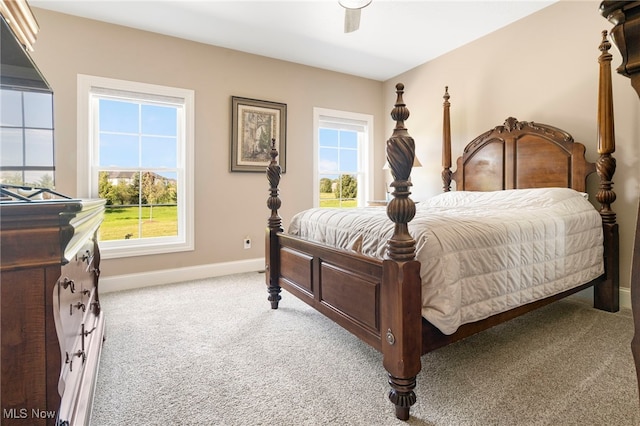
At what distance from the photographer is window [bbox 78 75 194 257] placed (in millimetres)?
3045

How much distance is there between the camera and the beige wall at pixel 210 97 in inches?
113

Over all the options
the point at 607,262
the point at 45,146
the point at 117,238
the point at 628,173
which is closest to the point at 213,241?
the point at 117,238

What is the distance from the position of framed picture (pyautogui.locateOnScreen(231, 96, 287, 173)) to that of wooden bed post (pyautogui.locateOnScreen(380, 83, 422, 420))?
2.69 m

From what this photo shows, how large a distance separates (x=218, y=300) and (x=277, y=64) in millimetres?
2915

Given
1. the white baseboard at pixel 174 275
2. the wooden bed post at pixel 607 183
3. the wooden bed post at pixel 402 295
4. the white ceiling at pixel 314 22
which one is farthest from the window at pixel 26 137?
the wooden bed post at pixel 607 183

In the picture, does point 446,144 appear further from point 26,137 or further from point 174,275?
point 26,137

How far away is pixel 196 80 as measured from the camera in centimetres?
346

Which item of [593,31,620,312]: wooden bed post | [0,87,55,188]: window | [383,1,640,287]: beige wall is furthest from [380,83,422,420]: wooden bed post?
[383,1,640,287]: beige wall

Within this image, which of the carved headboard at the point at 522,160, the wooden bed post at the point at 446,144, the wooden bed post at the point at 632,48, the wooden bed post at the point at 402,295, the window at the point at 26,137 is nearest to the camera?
the wooden bed post at the point at 632,48

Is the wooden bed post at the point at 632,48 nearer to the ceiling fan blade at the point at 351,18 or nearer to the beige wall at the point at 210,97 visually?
the ceiling fan blade at the point at 351,18

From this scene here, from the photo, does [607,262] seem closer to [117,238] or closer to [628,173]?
[628,173]

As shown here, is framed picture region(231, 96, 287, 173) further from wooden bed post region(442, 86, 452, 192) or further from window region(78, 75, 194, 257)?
wooden bed post region(442, 86, 452, 192)

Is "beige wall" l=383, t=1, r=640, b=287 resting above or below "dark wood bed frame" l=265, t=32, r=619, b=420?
above

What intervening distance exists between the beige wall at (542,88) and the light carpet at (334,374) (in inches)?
50.0
